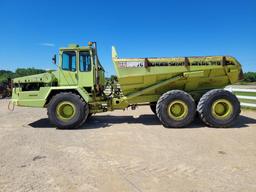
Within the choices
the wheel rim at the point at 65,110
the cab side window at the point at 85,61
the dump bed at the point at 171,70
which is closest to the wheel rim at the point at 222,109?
the dump bed at the point at 171,70

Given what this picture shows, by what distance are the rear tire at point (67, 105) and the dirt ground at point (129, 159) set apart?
334mm

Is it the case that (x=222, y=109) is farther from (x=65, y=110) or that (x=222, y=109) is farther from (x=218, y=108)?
(x=65, y=110)

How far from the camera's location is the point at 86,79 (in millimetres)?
7617

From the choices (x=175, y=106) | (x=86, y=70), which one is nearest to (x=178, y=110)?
(x=175, y=106)

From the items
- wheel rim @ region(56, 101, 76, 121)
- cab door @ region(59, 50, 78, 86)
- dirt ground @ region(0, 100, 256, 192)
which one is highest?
cab door @ region(59, 50, 78, 86)

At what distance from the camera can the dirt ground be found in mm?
3469

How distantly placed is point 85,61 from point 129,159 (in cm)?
418

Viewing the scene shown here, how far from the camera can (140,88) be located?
7855mm

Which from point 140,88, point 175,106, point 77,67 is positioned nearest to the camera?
point 175,106

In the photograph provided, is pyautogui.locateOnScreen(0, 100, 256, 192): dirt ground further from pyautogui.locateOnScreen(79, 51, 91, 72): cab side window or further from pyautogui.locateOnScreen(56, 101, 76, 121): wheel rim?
pyautogui.locateOnScreen(79, 51, 91, 72): cab side window

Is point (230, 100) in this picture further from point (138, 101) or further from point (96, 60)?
point (96, 60)

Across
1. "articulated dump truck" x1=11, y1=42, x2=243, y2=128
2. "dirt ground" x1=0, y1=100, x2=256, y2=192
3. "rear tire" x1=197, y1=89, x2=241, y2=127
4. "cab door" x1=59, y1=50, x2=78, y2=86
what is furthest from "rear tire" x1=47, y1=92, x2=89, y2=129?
"rear tire" x1=197, y1=89, x2=241, y2=127

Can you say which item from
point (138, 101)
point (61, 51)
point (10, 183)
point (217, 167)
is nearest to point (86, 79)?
point (61, 51)

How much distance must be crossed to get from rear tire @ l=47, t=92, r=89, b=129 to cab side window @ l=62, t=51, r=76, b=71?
0.90 m
